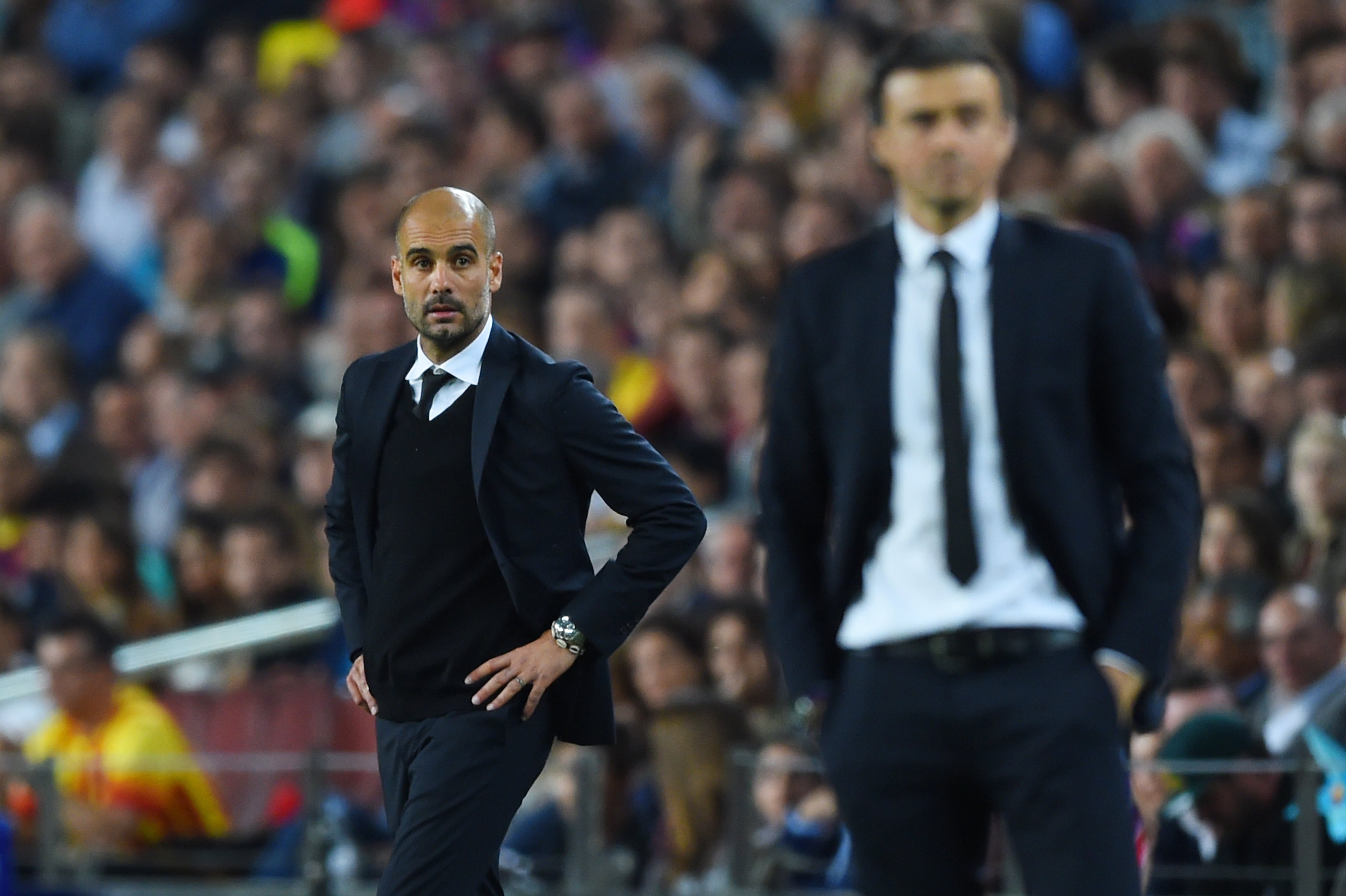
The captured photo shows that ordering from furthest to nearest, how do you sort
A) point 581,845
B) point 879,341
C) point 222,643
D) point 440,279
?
1. point 222,643
2. point 581,845
3. point 440,279
4. point 879,341

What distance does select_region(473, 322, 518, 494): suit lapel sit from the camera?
16.2 ft

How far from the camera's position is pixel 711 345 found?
10.5m

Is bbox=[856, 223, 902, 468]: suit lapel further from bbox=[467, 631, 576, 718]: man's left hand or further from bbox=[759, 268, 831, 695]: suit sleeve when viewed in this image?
bbox=[467, 631, 576, 718]: man's left hand

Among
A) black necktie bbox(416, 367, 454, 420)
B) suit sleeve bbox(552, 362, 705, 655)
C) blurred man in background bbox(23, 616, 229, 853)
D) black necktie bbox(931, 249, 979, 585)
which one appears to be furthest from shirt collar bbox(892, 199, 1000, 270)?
blurred man in background bbox(23, 616, 229, 853)

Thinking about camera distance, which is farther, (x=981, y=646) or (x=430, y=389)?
(x=430, y=389)

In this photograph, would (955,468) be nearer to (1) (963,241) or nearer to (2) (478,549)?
(1) (963,241)

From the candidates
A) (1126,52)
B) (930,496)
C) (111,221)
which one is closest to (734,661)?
(1126,52)

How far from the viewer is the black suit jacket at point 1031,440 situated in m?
3.71

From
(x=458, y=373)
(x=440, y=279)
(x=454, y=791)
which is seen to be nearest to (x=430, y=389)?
(x=458, y=373)

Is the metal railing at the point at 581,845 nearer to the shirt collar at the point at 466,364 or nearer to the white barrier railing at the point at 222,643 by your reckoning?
the white barrier railing at the point at 222,643

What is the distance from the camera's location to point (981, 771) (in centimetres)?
373

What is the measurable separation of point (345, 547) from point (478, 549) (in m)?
0.42

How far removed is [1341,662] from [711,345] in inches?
142

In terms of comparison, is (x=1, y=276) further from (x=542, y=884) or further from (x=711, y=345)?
(x=542, y=884)
